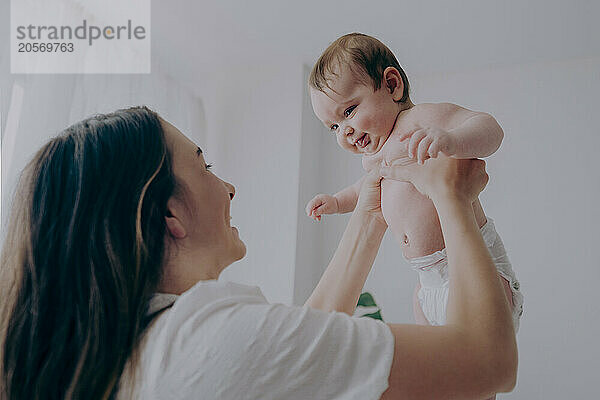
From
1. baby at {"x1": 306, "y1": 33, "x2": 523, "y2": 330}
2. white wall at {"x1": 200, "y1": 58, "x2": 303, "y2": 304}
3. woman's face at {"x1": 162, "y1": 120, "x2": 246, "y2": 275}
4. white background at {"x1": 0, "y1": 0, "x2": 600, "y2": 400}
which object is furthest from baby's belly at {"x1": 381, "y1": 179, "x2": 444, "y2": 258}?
white wall at {"x1": 200, "y1": 58, "x2": 303, "y2": 304}

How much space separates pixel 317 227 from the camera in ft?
9.62

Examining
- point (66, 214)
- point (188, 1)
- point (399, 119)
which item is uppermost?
point (188, 1)

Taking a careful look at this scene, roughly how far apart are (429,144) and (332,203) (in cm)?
42

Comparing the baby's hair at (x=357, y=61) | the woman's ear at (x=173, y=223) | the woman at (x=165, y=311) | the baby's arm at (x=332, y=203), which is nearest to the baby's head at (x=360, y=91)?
the baby's hair at (x=357, y=61)

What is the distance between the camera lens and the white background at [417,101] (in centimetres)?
242

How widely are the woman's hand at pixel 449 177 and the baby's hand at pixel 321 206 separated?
33 cm

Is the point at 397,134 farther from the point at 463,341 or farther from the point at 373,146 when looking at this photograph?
the point at 463,341

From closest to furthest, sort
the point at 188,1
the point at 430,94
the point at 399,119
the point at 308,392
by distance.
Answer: the point at 308,392, the point at 399,119, the point at 188,1, the point at 430,94

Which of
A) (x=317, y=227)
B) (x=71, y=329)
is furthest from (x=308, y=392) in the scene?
(x=317, y=227)

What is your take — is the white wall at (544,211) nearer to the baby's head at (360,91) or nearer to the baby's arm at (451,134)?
the baby's head at (360,91)

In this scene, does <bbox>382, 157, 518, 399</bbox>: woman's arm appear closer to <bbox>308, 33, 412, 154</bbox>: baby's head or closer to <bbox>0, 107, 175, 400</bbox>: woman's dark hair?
<bbox>0, 107, 175, 400</bbox>: woman's dark hair

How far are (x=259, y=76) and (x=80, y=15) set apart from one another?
38.0 inches

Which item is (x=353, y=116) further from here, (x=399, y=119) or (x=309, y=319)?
(x=309, y=319)

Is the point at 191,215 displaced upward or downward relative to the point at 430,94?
downward
